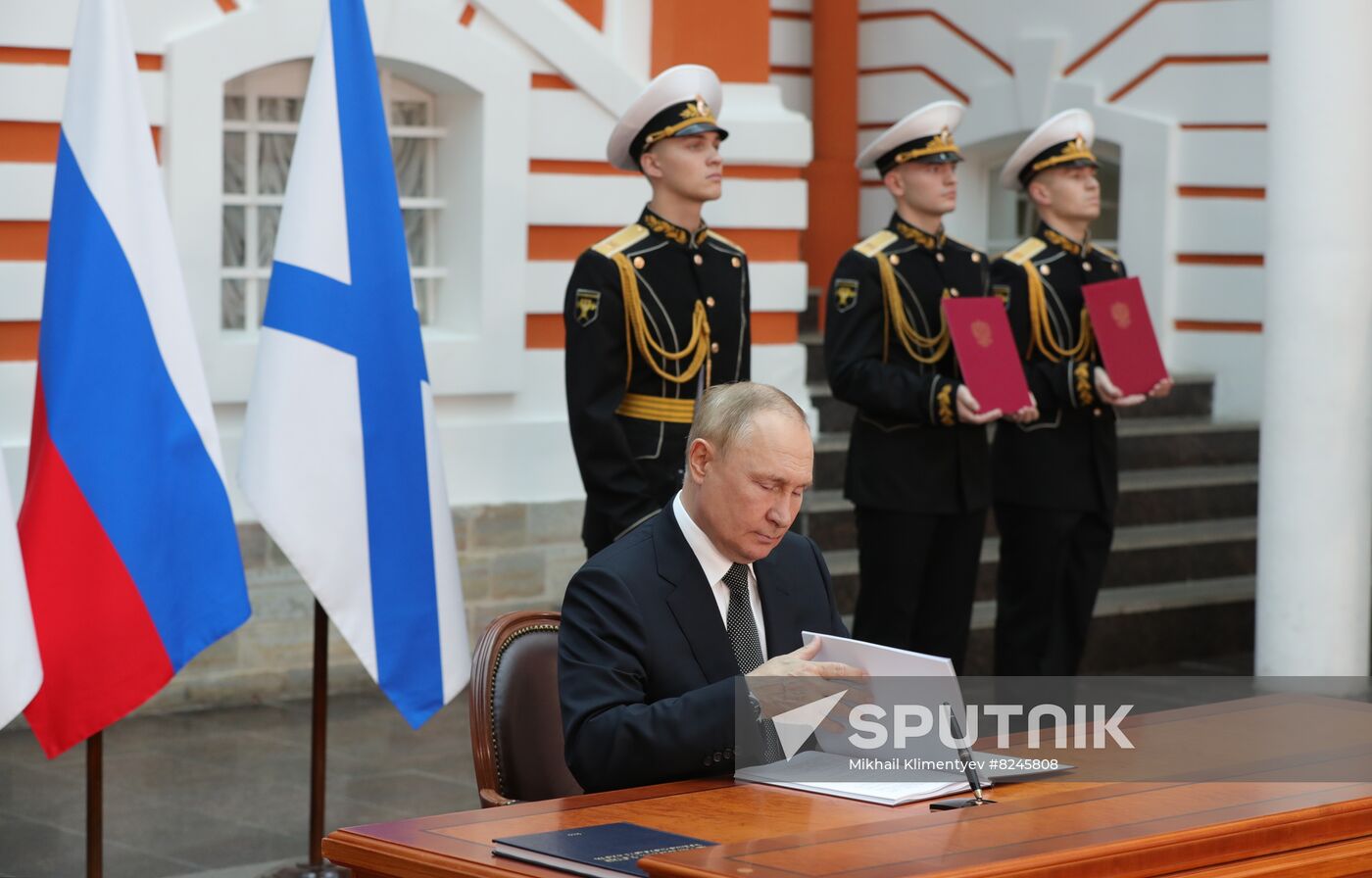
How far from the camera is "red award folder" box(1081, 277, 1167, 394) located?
6.06 meters

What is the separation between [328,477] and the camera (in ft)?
14.9

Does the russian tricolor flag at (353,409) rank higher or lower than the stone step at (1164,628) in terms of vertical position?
higher

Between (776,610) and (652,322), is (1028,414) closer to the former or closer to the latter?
(652,322)

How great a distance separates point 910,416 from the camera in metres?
5.84

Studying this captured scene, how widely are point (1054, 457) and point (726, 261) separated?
56.7 inches

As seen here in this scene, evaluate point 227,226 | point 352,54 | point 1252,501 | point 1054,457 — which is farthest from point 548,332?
point 1252,501

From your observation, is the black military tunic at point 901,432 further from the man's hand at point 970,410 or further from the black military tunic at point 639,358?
the black military tunic at point 639,358

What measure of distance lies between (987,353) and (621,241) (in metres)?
1.16

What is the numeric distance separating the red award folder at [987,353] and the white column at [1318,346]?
1751mm

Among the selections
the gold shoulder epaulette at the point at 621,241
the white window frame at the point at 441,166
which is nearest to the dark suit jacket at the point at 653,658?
the gold shoulder epaulette at the point at 621,241

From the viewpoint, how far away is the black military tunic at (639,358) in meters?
5.04

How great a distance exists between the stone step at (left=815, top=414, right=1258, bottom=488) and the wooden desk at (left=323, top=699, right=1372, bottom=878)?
6.29 meters

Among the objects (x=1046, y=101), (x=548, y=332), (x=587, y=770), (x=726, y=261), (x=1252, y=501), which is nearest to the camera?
(x=587, y=770)

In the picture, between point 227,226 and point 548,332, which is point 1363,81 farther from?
point 227,226
